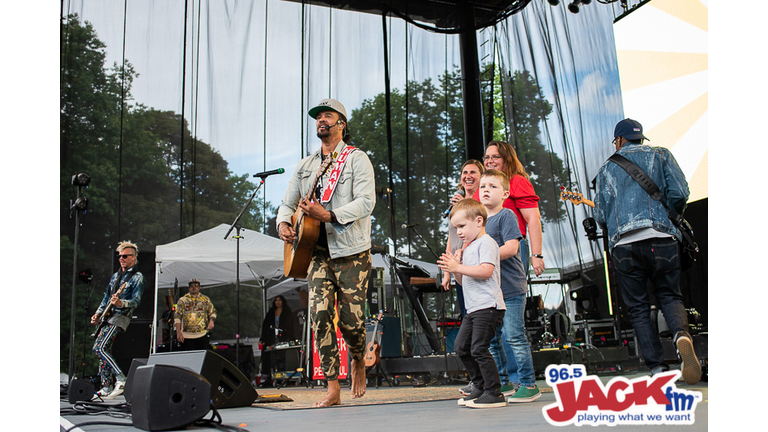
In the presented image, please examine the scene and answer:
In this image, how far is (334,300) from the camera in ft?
10.0

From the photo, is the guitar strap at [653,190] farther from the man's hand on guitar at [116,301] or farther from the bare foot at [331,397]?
the man's hand on guitar at [116,301]

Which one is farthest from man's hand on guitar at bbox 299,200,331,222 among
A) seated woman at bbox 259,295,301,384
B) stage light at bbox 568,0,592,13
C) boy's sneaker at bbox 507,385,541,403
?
stage light at bbox 568,0,592,13

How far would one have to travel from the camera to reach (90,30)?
7.83m

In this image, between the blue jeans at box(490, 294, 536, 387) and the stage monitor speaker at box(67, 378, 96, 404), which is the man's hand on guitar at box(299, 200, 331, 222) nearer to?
the blue jeans at box(490, 294, 536, 387)

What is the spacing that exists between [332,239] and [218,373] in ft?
2.87

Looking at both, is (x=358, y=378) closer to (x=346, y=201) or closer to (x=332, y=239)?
(x=332, y=239)

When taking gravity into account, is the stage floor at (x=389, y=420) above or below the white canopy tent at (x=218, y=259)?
below

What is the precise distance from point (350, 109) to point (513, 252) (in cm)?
659

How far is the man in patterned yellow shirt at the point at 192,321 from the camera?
23.7 ft

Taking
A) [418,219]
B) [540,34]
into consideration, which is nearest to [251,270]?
[418,219]

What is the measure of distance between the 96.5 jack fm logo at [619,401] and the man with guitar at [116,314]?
4.81m

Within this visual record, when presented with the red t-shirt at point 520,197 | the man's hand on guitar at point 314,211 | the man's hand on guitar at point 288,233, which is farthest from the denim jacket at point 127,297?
the red t-shirt at point 520,197

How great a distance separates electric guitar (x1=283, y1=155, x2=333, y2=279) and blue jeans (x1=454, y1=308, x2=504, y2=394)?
94 centimetres

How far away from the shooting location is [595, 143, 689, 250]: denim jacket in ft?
8.67
